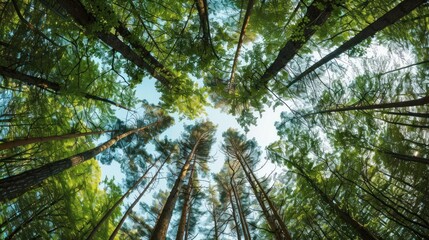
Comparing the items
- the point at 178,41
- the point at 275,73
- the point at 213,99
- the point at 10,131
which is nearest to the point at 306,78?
the point at 275,73

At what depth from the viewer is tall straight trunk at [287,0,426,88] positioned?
12.0 ft

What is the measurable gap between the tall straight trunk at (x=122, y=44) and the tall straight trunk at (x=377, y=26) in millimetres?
3629

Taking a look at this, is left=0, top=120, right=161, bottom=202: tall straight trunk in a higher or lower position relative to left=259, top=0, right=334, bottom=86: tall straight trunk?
lower

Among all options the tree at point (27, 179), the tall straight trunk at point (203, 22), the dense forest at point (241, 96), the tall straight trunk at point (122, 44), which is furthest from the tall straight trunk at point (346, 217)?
the tree at point (27, 179)

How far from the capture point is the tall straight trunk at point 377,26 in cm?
366

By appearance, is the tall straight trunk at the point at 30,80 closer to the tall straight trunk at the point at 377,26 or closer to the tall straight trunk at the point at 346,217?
the tall straight trunk at the point at 377,26

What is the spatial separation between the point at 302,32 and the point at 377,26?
1.19 metres

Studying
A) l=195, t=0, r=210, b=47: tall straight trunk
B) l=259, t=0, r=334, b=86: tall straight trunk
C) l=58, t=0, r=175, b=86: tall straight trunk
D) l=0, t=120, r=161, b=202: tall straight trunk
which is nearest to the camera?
l=0, t=120, r=161, b=202: tall straight trunk

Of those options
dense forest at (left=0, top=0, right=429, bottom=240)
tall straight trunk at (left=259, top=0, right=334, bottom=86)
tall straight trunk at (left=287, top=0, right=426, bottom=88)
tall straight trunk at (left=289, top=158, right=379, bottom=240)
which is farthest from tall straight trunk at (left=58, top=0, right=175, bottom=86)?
tall straight trunk at (left=289, top=158, right=379, bottom=240)

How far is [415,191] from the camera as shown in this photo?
17.7ft

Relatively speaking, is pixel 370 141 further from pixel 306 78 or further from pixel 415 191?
pixel 306 78

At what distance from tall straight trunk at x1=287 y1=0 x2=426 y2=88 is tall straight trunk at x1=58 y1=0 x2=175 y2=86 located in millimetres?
3629

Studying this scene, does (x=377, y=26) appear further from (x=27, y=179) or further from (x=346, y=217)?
(x=27, y=179)

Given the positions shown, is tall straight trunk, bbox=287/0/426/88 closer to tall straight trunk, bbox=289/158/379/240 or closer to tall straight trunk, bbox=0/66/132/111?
tall straight trunk, bbox=289/158/379/240
